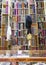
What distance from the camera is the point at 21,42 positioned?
3805mm

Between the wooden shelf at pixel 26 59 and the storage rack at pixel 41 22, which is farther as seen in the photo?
the storage rack at pixel 41 22

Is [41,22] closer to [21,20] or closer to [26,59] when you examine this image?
[21,20]

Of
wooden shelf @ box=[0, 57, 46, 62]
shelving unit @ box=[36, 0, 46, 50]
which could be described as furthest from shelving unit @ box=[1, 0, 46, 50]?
wooden shelf @ box=[0, 57, 46, 62]

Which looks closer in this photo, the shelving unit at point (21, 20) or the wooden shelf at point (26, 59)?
the wooden shelf at point (26, 59)

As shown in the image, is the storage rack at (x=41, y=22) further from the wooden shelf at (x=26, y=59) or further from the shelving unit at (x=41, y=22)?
the wooden shelf at (x=26, y=59)

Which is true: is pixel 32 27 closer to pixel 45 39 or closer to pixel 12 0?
pixel 45 39

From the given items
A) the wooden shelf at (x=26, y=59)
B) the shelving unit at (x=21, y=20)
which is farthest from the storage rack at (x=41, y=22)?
the wooden shelf at (x=26, y=59)

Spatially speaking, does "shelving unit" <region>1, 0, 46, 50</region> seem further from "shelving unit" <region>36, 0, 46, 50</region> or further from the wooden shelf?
the wooden shelf

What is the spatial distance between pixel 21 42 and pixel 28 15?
683 mm

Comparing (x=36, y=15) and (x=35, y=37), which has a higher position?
(x=36, y=15)

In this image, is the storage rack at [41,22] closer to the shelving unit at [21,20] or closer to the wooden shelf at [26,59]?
the shelving unit at [21,20]

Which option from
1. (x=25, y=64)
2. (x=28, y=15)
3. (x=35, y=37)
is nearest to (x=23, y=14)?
(x=28, y=15)

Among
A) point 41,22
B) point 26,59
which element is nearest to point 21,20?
point 41,22

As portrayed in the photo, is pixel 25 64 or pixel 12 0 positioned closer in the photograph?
pixel 25 64
